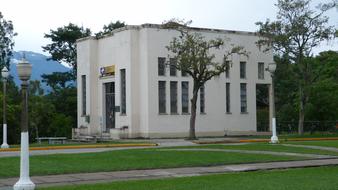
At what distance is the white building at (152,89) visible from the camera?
45.1m

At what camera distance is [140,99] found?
1789 inches

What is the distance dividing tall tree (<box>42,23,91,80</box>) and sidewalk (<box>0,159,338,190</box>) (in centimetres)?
5598

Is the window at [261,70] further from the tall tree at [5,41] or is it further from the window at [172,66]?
the tall tree at [5,41]

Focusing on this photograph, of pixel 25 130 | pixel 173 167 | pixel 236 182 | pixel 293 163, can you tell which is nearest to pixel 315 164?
pixel 293 163

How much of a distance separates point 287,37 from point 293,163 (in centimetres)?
2627

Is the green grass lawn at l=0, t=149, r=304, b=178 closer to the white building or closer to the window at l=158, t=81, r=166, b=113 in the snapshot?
the white building

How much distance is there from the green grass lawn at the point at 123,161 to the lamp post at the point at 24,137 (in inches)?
115

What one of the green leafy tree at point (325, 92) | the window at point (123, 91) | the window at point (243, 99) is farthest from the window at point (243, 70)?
the window at point (123, 91)

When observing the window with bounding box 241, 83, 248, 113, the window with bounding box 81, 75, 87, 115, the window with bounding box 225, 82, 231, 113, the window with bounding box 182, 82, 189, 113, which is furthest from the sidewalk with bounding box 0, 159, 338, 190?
the window with bounding box 81, 75, 87, 115

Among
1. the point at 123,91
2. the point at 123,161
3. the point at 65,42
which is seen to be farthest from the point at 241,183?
the point at 65,42

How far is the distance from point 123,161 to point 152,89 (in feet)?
78.1

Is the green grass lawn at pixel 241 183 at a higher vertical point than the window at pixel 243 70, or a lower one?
lower

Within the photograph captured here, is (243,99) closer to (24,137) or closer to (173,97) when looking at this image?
(173,97)

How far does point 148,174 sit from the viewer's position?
18.0m
